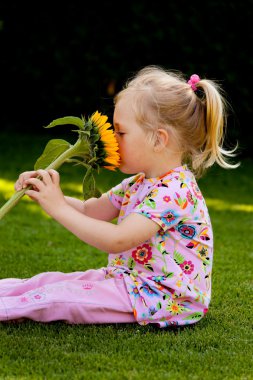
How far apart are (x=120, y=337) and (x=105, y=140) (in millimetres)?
753

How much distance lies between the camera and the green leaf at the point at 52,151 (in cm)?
287

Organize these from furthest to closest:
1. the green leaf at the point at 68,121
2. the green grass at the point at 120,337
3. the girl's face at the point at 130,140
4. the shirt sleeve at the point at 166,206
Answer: the girl's face at the point at 130,140 < the shirt sleeve at the point at 166,206 < the green leaf at the point at 68,121 < the green grass at the point at 120,337

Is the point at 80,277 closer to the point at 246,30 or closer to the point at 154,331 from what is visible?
the point at 154,331

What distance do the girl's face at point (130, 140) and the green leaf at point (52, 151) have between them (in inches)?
9.7

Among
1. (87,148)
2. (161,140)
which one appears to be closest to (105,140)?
(87,148)

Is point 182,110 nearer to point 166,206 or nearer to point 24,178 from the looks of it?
point 166,206

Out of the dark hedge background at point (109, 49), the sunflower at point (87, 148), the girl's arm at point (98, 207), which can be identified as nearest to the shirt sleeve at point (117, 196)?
the girl's arm at point (98, 207)

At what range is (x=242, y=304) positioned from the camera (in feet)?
11.3

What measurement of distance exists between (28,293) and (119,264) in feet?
1.30

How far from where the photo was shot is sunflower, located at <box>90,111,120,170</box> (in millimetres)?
2801

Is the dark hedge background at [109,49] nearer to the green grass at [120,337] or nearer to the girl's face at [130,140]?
the green grass at [120,337]

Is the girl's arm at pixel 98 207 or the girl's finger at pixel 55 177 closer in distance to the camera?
the girl's finger at pixel 55 177

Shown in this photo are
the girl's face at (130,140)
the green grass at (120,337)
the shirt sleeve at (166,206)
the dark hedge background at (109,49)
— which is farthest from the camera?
the dark hedge background at (109,49)

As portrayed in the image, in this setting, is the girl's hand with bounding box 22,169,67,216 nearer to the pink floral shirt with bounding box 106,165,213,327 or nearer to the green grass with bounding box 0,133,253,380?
the pink floral shirt with bounding box 106,165,213,327
